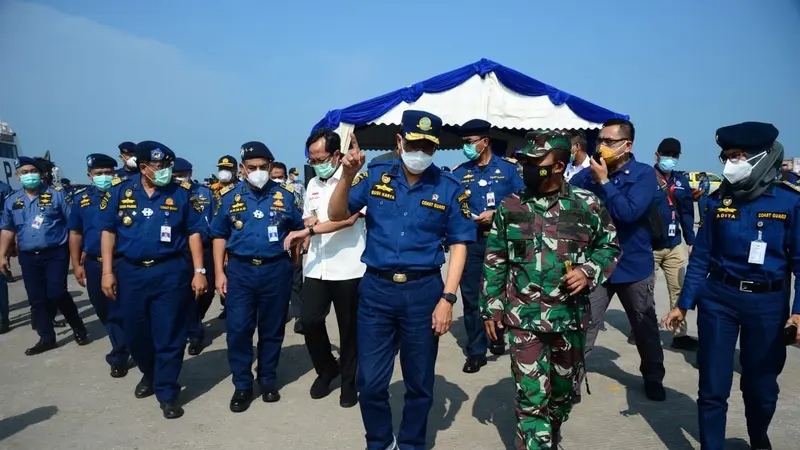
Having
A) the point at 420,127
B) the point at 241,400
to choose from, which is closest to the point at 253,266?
the point at 241,400

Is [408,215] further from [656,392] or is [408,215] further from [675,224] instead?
[675,224]

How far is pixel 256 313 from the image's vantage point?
4.54 meters

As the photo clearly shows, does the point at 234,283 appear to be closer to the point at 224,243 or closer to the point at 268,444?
the point at 224,243

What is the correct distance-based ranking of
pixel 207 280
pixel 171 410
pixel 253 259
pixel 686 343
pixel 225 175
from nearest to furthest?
pixel 171 410
pixel 253 259
pixel 686 343
pixel 207 280
pixel 225 175

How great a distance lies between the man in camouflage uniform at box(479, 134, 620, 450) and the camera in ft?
9.39

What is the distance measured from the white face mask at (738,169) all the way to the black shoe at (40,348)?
7.10m

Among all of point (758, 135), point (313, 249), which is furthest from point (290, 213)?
point (758, 135)

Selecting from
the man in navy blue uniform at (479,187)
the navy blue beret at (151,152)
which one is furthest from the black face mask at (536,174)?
the navy blue beret at (151,152)

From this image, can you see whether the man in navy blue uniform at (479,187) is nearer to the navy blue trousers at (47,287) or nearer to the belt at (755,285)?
the belt at (755,285)

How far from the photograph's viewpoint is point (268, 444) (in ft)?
11.9

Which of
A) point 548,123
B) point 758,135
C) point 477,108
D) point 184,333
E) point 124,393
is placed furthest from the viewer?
point 548,123

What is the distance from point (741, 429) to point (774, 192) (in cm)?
189

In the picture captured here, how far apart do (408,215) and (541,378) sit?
4.09 ft

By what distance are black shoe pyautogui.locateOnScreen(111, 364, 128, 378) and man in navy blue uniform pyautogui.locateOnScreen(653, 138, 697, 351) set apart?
230 inches
